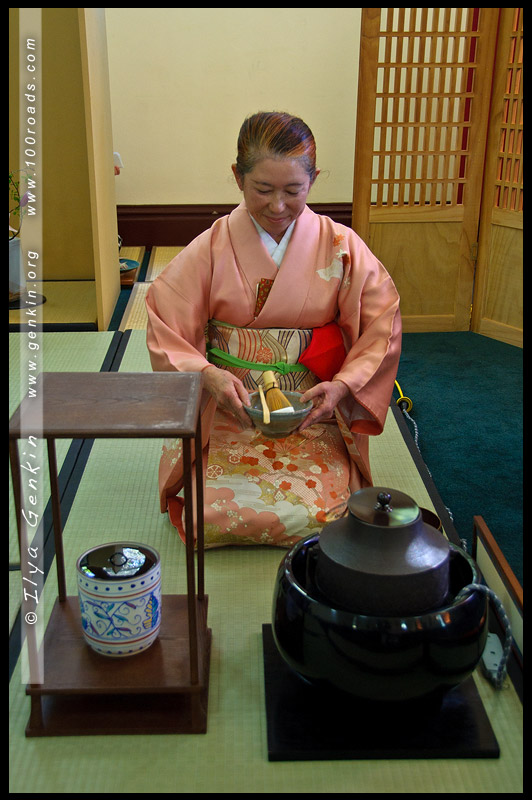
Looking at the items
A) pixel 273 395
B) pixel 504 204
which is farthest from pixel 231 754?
pixel 504 204

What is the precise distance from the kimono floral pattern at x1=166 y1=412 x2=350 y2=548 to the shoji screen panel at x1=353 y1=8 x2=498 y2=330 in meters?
2.12

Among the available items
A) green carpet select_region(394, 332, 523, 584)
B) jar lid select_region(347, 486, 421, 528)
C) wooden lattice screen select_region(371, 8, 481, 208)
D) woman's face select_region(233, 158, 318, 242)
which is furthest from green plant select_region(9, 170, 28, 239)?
jar lid select_region(347, 486, 421, 528)

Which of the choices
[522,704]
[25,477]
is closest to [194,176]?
[25,477]

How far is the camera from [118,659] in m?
1.63

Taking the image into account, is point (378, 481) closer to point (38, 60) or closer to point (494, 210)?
point (494, 210)

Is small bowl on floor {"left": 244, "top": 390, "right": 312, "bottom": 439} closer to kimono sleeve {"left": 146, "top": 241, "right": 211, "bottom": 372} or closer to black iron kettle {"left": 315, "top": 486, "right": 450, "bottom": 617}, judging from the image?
kimono sleeve {"left": 146, "top": 241, "right": 211, "bottom": 372}

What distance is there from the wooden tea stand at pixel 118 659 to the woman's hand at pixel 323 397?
1.68 feet

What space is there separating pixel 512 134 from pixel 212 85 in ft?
7.46

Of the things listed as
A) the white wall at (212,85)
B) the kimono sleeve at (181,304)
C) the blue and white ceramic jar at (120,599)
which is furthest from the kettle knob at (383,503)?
the white wall at (212,85)

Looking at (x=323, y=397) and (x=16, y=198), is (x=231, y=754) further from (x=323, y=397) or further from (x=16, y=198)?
(x=16, y=198)

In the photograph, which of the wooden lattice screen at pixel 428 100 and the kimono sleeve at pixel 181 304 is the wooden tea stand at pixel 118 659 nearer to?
the kimono sleeve at pixel 181 304

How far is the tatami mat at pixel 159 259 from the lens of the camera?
508cm

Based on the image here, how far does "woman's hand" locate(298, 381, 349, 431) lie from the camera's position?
213cm

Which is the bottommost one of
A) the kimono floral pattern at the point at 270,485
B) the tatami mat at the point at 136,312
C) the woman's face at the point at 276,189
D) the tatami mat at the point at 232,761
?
the tatami mat at the point at 232,761
